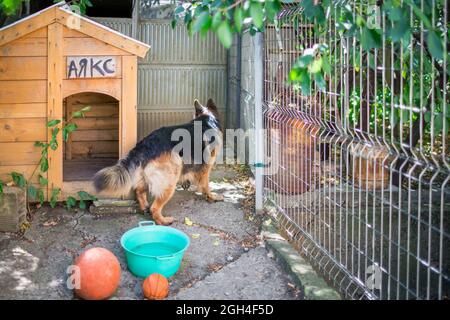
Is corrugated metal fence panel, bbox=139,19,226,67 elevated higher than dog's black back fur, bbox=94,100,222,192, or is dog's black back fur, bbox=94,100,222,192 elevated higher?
corrugated metal fence panel, bbox=139,19,226,67

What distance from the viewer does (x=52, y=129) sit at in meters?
5.08

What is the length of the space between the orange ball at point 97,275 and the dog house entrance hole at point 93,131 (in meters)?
2.89

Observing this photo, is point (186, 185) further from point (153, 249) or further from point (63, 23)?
point (63, 23)

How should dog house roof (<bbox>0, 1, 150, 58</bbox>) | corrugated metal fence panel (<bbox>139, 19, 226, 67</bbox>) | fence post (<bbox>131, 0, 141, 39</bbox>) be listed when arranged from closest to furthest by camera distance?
dog house roof (<bbox>0, 1, 150, 58</bbox>) → fence post (<bbox>131, 0, 141, 39</bbox>) → corrugated metal fence panel (<bbox>139, 19, 226, 67</bbox>)

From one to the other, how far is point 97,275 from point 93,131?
11.0 ft

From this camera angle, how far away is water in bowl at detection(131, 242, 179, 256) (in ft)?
13.7

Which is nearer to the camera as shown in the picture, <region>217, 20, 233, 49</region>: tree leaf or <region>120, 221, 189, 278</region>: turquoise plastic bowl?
<region>217, 20, 233, 49</region>: tree leaf

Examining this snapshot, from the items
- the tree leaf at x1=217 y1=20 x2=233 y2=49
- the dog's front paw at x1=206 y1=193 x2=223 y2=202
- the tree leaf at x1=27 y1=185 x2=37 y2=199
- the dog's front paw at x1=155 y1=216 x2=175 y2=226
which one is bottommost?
the dog's front paw at x1=155 y1=216 x2=175 y2=226

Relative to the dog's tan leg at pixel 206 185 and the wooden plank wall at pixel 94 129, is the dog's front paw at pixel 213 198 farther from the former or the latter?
the wooden plank wall at pixel 94 129

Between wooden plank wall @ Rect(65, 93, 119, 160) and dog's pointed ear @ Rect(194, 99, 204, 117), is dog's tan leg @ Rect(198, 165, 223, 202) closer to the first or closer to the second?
dog's pointed ear @ Rect(194, 99, 204, 117)

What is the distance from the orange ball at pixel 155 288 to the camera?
3.55 m

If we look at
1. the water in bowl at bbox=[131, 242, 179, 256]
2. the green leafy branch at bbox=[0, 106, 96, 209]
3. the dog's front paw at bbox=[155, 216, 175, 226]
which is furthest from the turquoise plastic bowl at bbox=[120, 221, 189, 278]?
the green leafy branch at bbox=[0, 106, 96, 209]
